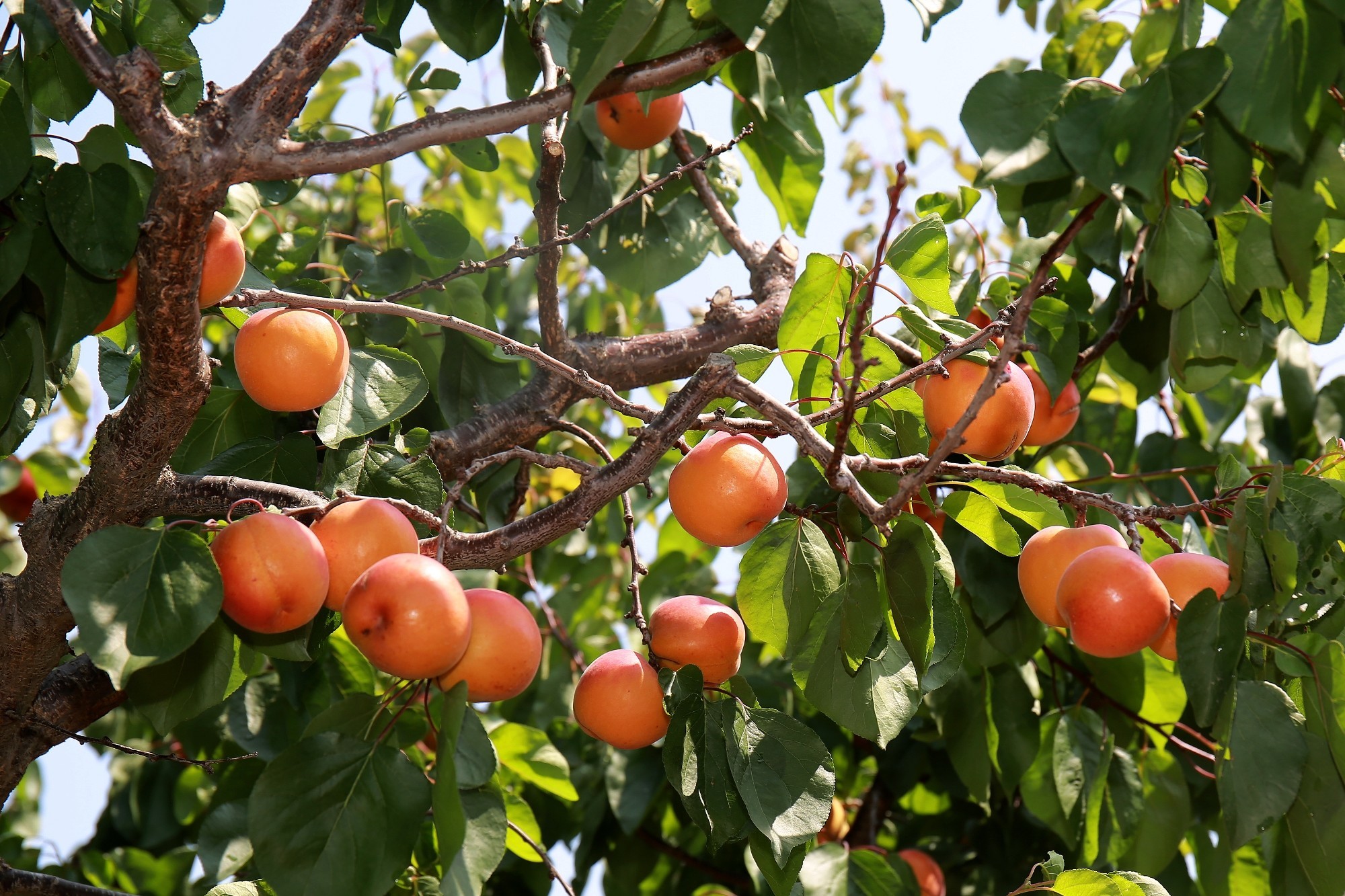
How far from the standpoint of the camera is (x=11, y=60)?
138cm

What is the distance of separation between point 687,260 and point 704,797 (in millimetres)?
1187

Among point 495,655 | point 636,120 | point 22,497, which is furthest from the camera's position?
point 22,497

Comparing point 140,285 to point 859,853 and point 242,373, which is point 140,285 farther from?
point 859,853

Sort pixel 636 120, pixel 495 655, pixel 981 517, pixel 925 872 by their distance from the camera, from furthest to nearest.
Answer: pixel 925 872 → pixel 636 120 → pixel 981 517 → pixel 495 655

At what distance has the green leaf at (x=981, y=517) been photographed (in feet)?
4.39

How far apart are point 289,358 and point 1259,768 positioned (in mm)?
1143

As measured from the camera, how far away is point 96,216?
1.16 m

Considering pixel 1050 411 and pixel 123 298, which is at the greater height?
pixel 123 298

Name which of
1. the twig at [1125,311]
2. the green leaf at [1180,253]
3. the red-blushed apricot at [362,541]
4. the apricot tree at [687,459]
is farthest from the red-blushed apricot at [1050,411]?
the red-blushed apricot at [362,541]

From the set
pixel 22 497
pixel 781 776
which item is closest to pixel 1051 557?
pixel 781 776

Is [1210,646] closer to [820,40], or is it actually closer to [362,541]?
[820,40]

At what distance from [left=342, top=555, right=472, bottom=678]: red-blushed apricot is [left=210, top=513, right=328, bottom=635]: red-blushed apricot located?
0.05m

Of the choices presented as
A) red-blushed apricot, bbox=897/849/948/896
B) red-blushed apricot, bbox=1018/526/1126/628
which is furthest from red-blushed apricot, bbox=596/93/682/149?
red-blushed apricot, bbox=897/849/948/896

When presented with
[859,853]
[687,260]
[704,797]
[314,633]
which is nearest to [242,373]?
[314,633]
